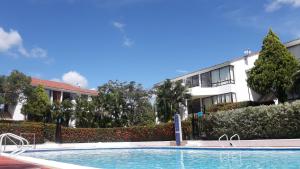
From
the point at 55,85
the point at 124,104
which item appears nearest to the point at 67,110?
the point at 124,104

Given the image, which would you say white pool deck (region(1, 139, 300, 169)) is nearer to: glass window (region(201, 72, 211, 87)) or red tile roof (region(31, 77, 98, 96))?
glass window (region(201, 72, 211, 87))

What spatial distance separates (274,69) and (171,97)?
13056 millimetres

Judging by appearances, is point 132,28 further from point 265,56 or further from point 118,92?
point 118,92

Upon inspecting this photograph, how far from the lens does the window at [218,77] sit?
41312 mm

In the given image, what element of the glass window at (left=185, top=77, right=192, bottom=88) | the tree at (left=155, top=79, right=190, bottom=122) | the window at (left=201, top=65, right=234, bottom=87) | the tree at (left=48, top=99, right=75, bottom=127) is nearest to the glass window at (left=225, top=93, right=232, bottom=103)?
the window at (left=201, top=65, right=234, bottom=87)

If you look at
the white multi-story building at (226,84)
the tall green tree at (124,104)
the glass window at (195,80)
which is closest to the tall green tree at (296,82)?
the white multi-story building at (226,84)

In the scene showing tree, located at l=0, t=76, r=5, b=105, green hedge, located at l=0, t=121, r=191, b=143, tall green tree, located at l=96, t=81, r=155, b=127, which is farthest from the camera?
tree, located at l=0, t=76, r=5, b=105

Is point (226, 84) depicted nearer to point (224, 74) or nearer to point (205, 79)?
point (224, 74)

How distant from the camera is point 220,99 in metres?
41.6

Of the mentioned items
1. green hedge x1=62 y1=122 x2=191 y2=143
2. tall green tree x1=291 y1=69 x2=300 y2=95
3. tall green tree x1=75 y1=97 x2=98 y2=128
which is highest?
A: tall green tree x1=291 y1=69 x2=300 y2=95

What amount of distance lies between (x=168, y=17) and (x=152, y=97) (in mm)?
21894

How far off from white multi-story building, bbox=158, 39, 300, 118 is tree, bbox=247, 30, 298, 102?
19.2ft

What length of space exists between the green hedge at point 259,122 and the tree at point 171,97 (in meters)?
14.0

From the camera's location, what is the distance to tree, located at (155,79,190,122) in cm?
4172
